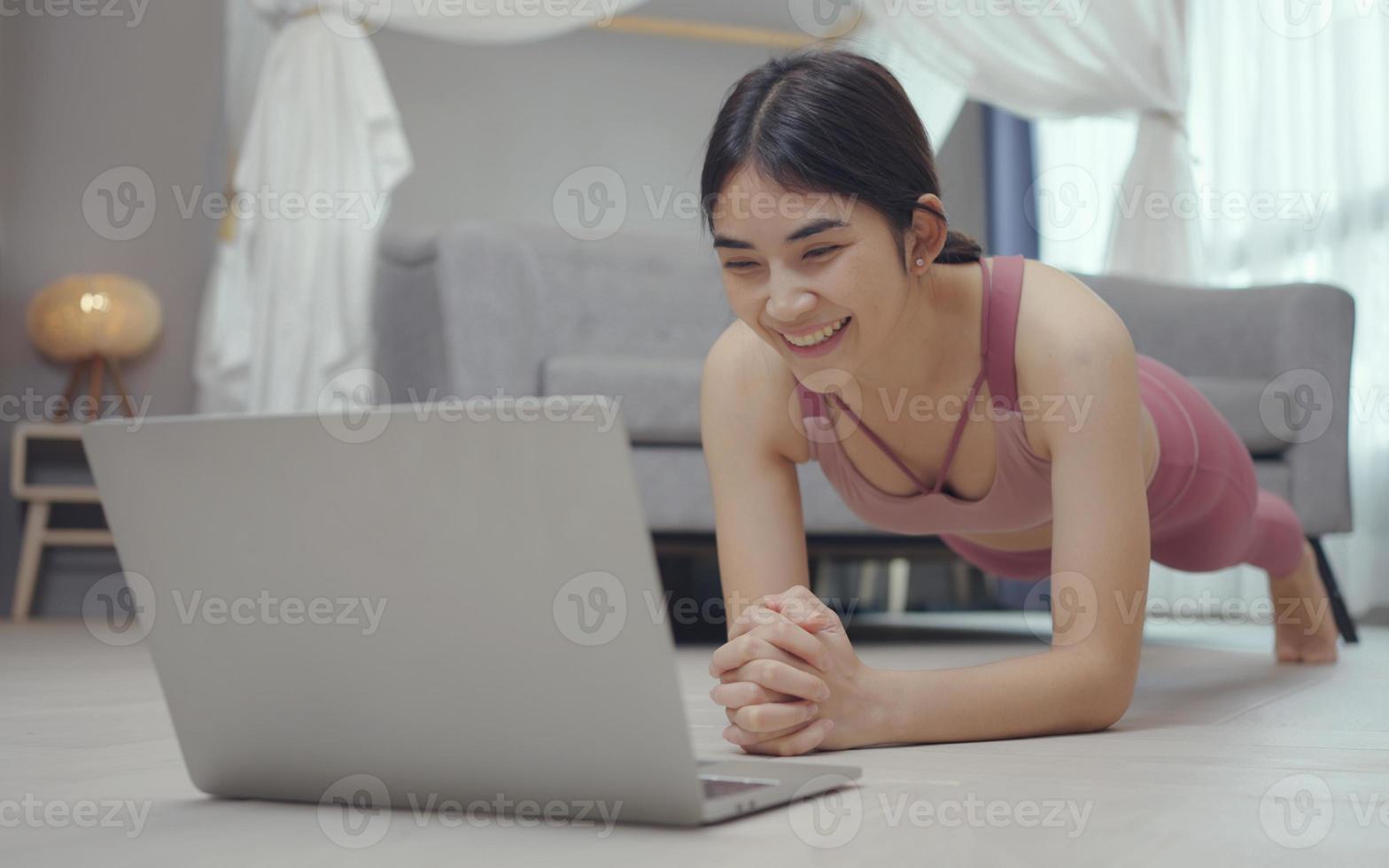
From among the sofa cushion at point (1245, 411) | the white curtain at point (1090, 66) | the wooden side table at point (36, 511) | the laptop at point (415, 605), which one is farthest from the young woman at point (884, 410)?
the wooden side table at point (36, 511)

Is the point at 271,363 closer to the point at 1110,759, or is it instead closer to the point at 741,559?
the point at 741,559

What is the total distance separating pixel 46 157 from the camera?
12.1 feet

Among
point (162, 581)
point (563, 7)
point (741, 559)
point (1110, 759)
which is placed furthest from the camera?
point (563, 7)

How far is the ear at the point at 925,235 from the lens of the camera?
1086mm

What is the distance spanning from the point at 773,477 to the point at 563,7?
2.44m

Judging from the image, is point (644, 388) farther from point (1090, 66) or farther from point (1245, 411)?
point (1090, 66)

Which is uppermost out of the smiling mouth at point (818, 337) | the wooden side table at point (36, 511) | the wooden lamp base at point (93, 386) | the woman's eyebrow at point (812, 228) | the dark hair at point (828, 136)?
the dark hair at point (828, 136)

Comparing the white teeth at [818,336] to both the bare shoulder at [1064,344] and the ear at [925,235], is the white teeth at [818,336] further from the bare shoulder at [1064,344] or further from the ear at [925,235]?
the bare shoulder at [1064,344]

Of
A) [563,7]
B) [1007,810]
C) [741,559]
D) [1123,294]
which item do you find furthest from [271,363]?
[1007,810]

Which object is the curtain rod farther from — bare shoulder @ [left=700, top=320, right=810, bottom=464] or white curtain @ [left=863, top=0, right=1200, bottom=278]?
bare shoulder @ [left=700, top=320, right=810, bottom=464]

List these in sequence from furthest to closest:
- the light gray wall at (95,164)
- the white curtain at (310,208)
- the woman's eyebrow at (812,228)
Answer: the light gray wall at (95,164), the white curtain at (310,208), the woman's eyebrow at (812,228)

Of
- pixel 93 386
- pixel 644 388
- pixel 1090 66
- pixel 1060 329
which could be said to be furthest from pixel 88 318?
pixel 1060 329

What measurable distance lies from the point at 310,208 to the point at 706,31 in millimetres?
2048

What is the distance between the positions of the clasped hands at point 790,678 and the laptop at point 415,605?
0.13 meters
